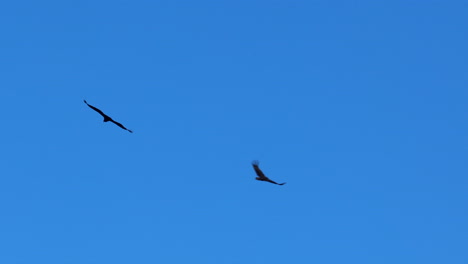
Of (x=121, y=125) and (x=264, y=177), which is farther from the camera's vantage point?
(x=121, y=125)

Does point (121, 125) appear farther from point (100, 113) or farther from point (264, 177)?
point (264, 177)

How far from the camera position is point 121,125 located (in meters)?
68.6

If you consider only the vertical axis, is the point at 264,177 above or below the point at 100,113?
below

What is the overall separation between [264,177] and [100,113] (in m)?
18.3

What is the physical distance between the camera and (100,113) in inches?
2874

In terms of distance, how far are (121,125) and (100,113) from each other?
206 inches

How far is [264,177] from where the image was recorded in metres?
64.2

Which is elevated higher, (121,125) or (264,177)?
(121,125)

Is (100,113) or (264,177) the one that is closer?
(264,177)

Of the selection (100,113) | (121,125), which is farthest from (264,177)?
(100,113)
